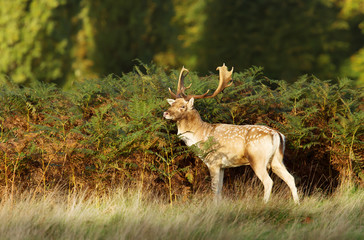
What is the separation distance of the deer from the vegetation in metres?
0.26

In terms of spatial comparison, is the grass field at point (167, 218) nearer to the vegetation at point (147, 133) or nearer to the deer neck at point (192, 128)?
the vegetation at point (147, 133)

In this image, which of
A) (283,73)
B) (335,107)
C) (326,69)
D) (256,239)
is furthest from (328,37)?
(256,239)

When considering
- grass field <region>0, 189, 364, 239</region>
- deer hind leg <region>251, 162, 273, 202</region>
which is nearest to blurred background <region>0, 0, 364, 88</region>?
deer hind leg <region>251, 162, 273, 202</region>

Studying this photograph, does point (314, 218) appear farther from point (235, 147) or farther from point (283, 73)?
point (283, 73)

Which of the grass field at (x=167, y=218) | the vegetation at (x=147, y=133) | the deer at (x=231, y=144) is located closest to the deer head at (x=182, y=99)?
the deer at (x=231, y=144)

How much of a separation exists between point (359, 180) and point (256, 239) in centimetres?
367

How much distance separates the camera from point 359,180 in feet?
29.5

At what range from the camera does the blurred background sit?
49.0ft

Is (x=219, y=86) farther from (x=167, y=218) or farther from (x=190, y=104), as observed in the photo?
(x=167, y=218)

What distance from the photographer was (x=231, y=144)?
7699 mm

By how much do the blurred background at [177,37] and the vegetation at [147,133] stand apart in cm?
533

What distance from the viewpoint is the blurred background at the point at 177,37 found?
14.9 meters

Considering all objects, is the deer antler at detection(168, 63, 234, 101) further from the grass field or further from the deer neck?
the grass field

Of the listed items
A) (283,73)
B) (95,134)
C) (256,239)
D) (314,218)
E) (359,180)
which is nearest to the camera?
(256,239)
